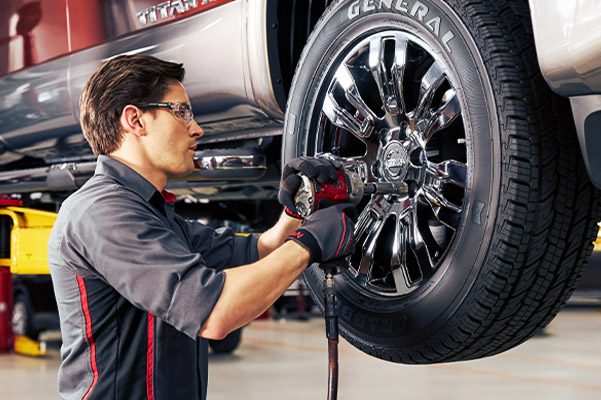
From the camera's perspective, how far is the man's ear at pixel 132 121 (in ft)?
5.60

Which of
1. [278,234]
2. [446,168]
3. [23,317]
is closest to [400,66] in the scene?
[446,168]

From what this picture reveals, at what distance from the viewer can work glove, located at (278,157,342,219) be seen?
1685 millimetres

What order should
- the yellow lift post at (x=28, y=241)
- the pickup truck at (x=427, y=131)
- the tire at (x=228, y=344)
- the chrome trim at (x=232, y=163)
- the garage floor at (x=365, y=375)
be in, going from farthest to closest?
the tire at (x=228, y=344) < the garage floor at (x=365, y=375) < the yellow lift post at (x=28, y=241) < the chrome trim at (x=232, y=163) < the pickup truck at (x=427, y=131)

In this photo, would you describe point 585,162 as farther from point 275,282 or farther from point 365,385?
point 365,385

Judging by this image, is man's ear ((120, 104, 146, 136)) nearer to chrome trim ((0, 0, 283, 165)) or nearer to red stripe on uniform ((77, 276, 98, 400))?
red stripe on uniform ((77, 276, 98, 400))

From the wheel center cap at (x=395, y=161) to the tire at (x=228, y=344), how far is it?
4766mm

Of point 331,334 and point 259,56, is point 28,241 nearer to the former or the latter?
point 259,56

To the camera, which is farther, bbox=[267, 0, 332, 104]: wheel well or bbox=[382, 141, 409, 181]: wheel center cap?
bbox=[267, 0, 332, 104]: wheel well

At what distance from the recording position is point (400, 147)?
6.22 feet

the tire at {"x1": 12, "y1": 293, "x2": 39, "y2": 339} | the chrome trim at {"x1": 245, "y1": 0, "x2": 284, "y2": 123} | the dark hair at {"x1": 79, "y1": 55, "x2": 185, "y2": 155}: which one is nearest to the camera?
the dark hair at {"x1": 79, "y1": 55, "x2": 185, "y2": 155}

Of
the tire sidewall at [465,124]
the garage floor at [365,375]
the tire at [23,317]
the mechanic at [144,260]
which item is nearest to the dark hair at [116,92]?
the mechanic at [144,260]

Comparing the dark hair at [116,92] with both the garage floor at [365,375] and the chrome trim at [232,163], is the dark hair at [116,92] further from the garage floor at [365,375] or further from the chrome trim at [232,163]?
the garage floor at [365,375]

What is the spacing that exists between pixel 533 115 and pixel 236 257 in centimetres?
83

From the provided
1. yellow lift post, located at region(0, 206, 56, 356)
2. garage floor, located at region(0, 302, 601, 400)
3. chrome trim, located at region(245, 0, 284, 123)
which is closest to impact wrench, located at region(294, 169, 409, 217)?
chrome trim, located at region(245, 0, 284, 123)
